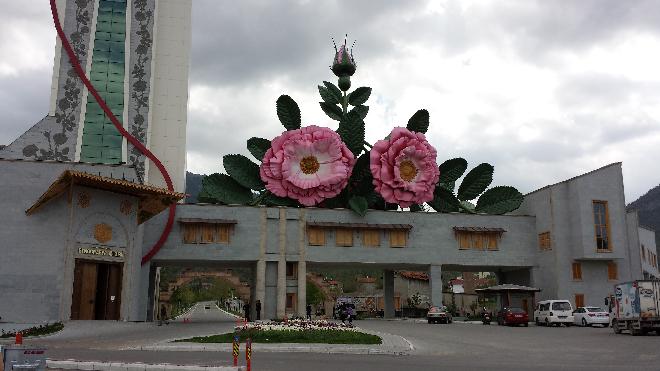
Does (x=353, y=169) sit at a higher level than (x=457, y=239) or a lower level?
higher

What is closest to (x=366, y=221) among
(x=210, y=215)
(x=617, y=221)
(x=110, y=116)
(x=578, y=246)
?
(x=210, y=215)

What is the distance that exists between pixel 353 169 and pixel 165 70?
2101 cm

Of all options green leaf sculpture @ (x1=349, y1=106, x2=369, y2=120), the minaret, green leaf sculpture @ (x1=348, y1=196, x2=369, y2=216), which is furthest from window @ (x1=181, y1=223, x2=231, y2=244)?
green leaf sculpture @ (x1=349, y1=106, x2=369, y2=120)

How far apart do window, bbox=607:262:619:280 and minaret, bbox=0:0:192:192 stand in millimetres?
38120

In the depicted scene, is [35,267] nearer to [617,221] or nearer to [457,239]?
[457,239]

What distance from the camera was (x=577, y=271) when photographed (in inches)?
1965

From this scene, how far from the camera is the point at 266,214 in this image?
48.4 meters

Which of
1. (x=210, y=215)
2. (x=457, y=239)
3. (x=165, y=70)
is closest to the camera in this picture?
(x=210, y=215)

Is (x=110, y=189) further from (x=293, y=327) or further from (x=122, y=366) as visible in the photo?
(x=122, y=366)

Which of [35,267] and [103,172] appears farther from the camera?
[103,172]

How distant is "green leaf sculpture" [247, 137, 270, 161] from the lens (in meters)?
55.8

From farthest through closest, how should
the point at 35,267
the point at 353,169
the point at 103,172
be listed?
the point at 353,169, the point at 103,172, the point at 35,267

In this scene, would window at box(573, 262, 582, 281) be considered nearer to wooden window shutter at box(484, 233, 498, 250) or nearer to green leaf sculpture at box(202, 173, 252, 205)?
wooden window shutter at box(484, 233, 498, 250)

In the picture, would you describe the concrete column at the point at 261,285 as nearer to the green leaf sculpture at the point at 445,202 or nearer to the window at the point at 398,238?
the window at the point at 398,238
